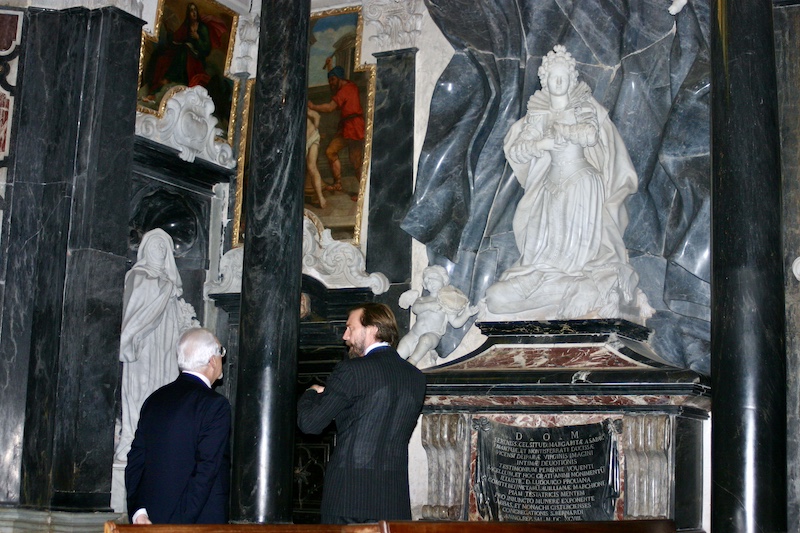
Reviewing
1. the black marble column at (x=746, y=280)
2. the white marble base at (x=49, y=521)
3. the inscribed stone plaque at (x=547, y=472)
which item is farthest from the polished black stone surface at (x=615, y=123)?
the white marble base at (x=49, y=521)

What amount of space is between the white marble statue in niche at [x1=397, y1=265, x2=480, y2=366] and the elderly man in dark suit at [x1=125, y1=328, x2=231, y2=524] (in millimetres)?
3793

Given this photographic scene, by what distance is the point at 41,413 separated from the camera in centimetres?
790

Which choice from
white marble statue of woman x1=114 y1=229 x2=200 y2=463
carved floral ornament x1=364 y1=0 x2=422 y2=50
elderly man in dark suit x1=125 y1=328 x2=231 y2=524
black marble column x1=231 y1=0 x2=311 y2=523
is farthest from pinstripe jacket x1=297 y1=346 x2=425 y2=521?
carved floral ornament x1=364 y1=0 x2=422 y2=50

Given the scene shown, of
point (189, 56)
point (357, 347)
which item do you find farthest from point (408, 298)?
point (357, 347)

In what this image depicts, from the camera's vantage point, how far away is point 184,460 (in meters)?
4.60

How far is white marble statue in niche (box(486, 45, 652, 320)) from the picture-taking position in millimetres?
7809

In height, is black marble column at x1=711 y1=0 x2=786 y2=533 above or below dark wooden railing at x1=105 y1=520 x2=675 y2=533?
above

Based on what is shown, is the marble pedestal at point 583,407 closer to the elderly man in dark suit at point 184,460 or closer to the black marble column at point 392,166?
the black marble column at point 392,166

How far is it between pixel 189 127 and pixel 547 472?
4.25 metres

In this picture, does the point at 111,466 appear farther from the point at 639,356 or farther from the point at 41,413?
the point at 639,356

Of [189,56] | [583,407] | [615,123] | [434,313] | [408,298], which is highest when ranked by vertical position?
[189,56]

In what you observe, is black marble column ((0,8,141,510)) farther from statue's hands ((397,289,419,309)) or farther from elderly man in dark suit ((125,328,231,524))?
elderly man in dark suit ((125,328,231,524))

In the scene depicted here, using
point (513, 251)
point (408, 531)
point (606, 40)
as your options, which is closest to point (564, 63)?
point (606, 40)

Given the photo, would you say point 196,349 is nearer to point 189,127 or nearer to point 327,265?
point 327,265
